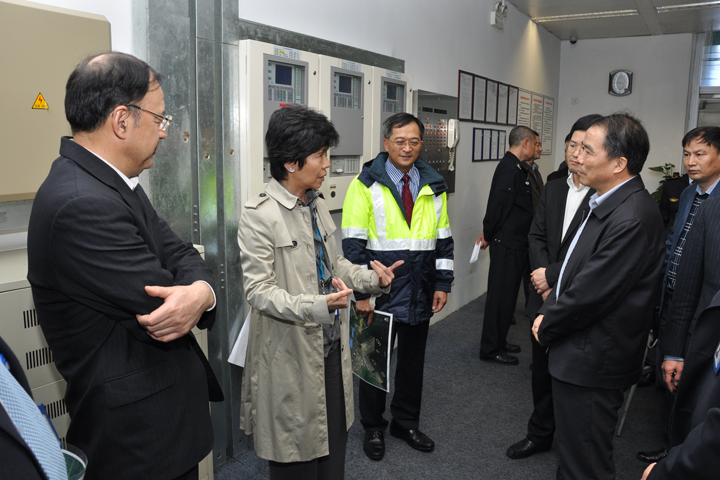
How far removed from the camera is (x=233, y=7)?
88.2 inches

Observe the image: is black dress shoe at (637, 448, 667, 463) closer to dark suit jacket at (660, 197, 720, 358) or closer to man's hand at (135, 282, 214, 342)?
dark suit jacket at (660, 197, 720, 358)

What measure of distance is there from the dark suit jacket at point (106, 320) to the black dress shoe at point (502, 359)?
286 centimetres

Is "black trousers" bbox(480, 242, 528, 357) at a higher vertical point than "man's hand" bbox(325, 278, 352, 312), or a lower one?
lower

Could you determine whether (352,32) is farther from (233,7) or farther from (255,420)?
(255,420)

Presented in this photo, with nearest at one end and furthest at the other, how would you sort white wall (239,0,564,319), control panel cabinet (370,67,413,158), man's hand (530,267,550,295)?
man's hand (530,267,550,295) < white wall (239,0,564,319) < control panel cabinet (370,67,413,158)

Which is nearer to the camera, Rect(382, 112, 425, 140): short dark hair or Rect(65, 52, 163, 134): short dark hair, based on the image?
Rect(65, 52, 163, 134): short dark hair

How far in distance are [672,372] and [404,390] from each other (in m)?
1.20

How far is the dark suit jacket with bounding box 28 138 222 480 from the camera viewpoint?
1.08 m

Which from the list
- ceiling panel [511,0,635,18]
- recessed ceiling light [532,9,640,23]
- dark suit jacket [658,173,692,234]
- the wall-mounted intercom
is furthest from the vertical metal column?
recessed ceiling light [532,9,640,23]

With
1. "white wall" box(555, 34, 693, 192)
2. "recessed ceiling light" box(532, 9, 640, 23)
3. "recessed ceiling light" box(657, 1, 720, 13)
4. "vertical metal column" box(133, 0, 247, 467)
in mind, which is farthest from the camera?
"white wall" box(555, 34, 693, 192)

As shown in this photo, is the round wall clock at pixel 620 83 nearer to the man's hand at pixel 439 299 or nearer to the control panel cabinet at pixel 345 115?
the control panel cabinet at pixel 345 115

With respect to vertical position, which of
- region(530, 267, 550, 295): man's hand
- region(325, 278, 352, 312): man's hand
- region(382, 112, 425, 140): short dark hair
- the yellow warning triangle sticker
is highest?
region(382, 112, 425, 140): short dark hair

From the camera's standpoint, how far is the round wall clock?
696 cm

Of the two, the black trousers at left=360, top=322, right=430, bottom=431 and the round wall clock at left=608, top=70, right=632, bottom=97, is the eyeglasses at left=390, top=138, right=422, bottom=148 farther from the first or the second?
the round wall clock at left=608, top=70, right=632, bottom=97
